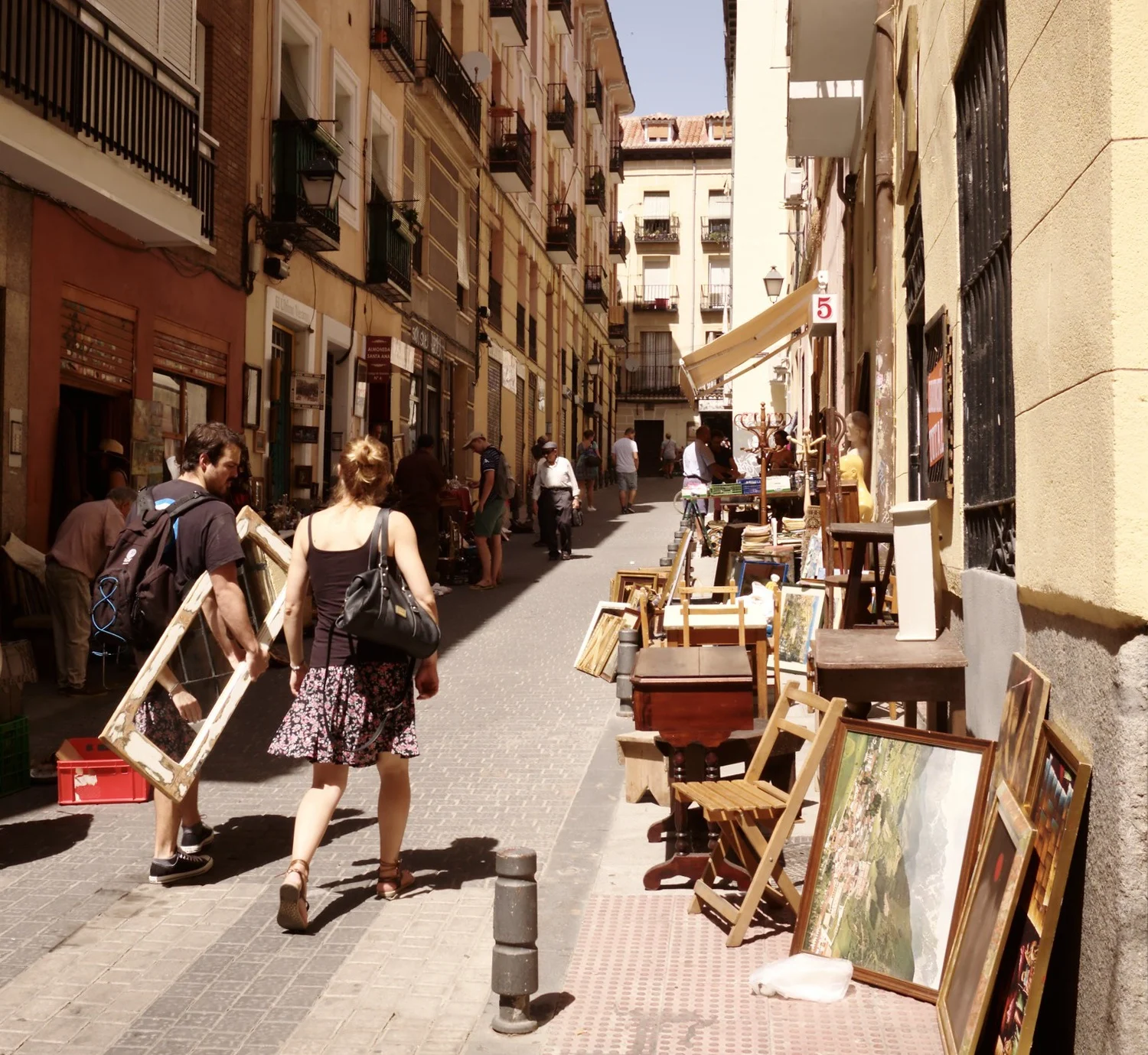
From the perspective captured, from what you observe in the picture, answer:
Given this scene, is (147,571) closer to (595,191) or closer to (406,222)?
(406,222)

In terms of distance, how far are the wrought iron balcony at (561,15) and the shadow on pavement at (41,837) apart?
30.5m

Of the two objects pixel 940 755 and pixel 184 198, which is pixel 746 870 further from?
pixel 184 198

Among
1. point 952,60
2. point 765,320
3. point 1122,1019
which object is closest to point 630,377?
point 765,320

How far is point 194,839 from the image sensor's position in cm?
605

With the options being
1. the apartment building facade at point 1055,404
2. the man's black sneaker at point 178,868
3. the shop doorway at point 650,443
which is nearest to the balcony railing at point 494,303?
the apartment building facade at point 1055,404

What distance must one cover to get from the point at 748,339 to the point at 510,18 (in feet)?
36.5

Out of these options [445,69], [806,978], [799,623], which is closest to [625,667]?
[799,623]

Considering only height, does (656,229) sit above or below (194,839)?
above

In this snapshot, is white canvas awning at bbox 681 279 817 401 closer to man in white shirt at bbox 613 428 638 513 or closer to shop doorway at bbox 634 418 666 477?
man in white shirt at bbox 613 428 638 513

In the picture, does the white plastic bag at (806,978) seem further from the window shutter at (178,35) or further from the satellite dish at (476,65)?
the satellite dish at (476,65)

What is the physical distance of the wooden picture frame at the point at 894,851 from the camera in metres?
4.24

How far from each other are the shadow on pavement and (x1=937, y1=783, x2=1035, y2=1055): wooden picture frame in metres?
4.11

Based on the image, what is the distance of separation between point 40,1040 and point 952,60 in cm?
541

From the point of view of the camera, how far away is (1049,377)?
13.3 feet
